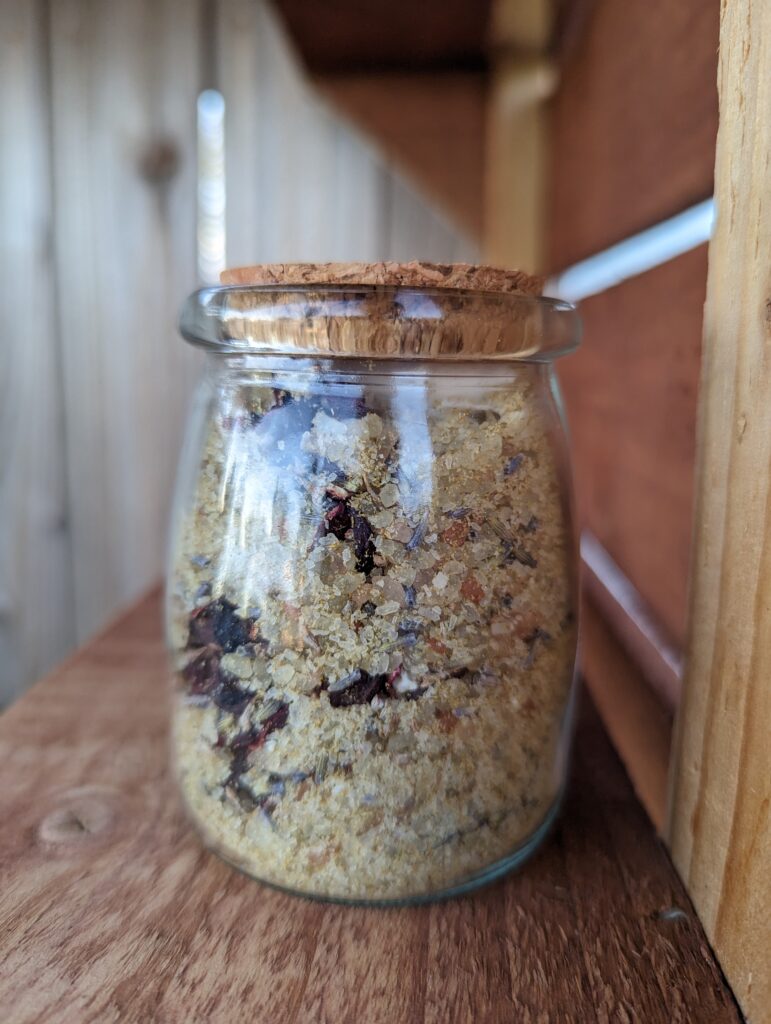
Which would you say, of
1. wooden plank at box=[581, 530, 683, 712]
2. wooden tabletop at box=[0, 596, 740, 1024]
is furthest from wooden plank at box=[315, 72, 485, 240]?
wooden tabletop at box=[0, 596, 740, 1024]

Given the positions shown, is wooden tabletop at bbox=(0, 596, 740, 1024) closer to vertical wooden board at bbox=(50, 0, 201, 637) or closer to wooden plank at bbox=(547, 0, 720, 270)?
wooden plank at bbox=(547, 0, 720, 270)

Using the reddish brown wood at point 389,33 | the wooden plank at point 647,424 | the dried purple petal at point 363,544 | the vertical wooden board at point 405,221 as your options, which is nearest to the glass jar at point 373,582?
the dried purple petal at point 363,544

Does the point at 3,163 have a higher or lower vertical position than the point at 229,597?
higher

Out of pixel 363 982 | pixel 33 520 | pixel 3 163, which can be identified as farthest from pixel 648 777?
pixel 3 163

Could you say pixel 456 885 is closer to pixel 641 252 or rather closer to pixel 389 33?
pixel 641 252

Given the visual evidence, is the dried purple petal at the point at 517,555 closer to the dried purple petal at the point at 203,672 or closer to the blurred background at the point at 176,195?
the dried purple petal at the point at 203,672

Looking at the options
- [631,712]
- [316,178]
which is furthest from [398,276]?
[316,178]

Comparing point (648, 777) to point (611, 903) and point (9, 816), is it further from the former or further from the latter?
point (9, 816)
